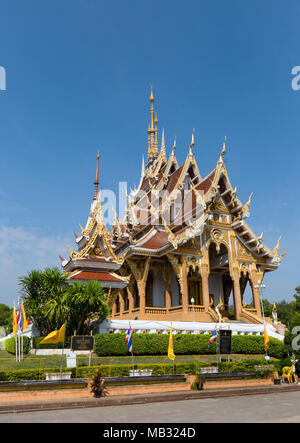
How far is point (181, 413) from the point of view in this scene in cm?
871

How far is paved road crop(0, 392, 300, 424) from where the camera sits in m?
7.86

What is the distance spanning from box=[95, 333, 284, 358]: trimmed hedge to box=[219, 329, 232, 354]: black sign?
3651 mm

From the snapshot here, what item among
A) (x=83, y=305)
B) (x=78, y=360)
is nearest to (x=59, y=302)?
(x=83, y=305)

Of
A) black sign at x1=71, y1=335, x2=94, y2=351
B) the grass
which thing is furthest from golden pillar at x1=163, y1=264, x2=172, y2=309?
black sign at x1=71, y1=335, x2=94, y2=351

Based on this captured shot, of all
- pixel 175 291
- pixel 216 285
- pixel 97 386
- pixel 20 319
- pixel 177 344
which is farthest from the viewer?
pixel 216 285

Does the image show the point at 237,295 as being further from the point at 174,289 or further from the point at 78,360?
the point at 78,360

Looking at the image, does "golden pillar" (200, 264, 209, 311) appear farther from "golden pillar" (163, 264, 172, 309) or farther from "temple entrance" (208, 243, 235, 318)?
"temple entrance" (208, 243, 235, 318)

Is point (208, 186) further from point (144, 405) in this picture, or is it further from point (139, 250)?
point (144, 405)

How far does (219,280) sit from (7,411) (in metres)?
23.5

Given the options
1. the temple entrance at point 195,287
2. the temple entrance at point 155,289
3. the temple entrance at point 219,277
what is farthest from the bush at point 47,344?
the temple entrance at point 219,277

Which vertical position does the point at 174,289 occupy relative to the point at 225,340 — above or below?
above

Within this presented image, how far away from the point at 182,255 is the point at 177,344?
774 centimetres

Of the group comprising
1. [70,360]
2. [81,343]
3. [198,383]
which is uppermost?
[81,343]
